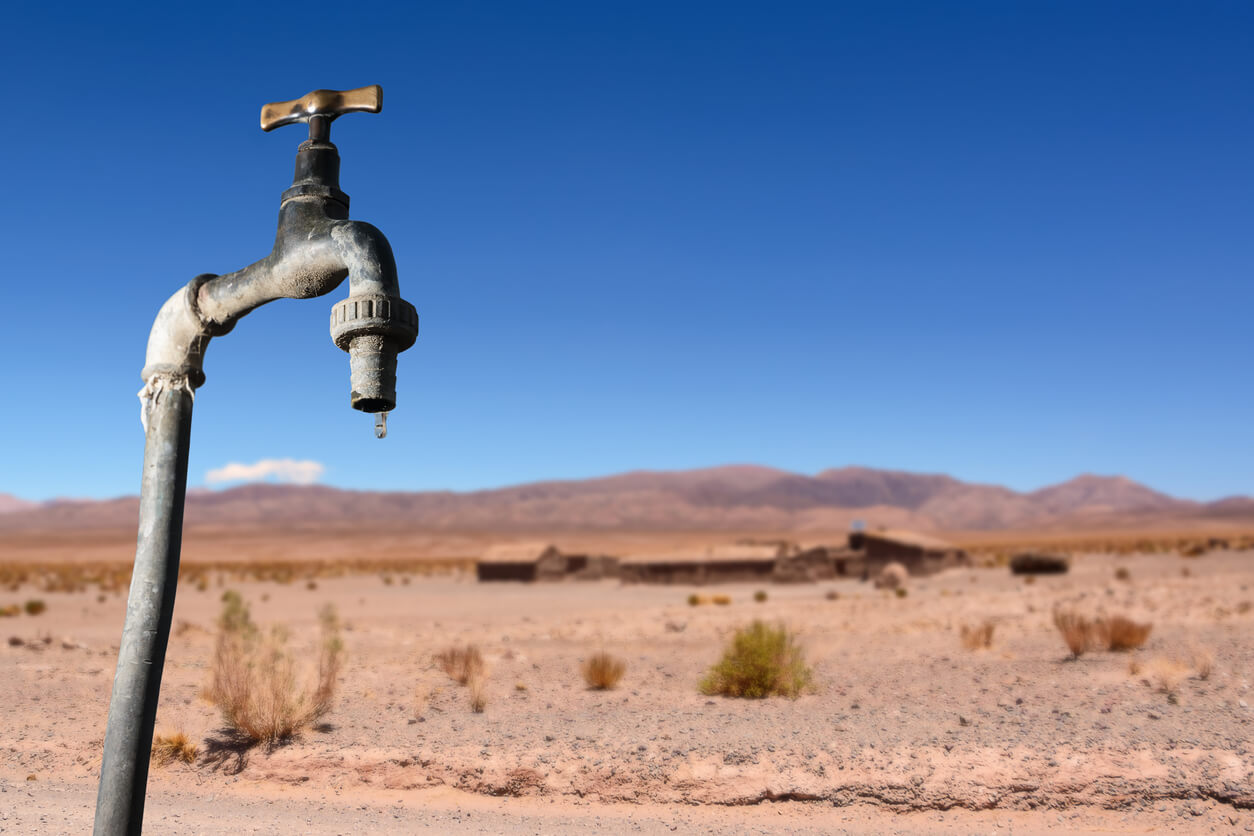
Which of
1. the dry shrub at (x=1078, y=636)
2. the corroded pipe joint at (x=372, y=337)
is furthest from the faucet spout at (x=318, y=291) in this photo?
the dry shrub at (x=1078, y=636)

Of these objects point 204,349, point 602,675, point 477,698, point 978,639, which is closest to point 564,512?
point 978,639

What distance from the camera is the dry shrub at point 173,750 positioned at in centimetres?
748

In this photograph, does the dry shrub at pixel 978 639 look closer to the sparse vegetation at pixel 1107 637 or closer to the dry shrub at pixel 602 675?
the sparse vegetation at pixel 1107 637

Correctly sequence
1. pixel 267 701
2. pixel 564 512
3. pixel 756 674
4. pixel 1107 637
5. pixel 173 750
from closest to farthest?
pixel 173 750, pixel 267 701, pixel 756 674, pixel 1107 637, pixel 564 512

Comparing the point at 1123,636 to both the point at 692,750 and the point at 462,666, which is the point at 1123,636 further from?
the point at 462,666

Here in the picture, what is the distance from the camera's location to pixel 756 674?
10055mm

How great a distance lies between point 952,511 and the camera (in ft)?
639

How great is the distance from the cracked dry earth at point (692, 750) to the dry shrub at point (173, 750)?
95mm

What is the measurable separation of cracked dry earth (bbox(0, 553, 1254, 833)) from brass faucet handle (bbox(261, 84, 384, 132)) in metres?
A: 4.69

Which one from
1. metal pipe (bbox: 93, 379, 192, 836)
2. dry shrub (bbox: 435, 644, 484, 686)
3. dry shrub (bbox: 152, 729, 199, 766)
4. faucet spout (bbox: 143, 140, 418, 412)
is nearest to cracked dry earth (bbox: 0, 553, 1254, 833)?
dry shrub (bbox: 152, 729, 199, 766)

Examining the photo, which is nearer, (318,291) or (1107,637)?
(318,291)

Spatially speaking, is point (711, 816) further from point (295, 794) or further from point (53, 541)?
point (53, 541)

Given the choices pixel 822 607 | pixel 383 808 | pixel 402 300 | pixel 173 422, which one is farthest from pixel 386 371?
pixel 822 607

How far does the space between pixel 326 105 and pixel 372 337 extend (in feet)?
4.31
